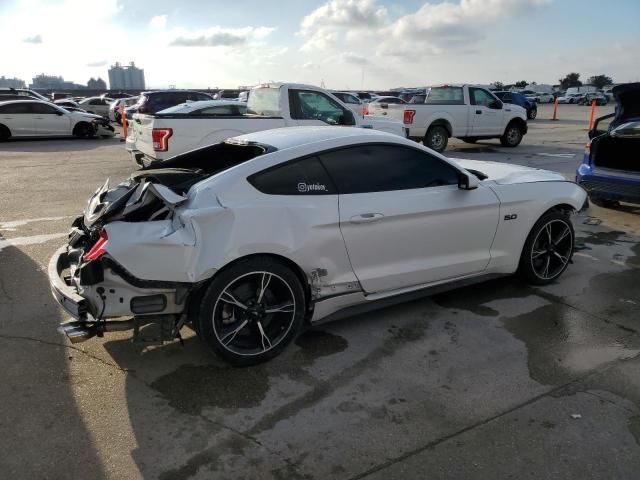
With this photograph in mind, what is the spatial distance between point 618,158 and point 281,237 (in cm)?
630

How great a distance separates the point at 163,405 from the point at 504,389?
212cm

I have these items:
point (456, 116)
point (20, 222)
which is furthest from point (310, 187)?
point (456, 116)

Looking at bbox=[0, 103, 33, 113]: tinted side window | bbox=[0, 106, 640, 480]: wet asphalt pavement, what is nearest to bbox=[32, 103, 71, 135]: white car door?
bbox=[0, 103, 33, 113]: tinted side window

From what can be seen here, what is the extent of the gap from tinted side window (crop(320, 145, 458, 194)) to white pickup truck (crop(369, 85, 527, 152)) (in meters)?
10.3

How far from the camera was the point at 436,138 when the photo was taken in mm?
14836

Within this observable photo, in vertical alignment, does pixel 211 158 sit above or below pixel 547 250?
above

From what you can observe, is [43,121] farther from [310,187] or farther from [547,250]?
[547,250]

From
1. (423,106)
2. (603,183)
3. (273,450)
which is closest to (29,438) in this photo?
(273,450)

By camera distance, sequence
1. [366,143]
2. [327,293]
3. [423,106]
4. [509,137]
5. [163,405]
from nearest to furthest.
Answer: [163,405] < [327,293] < [366,143] < [423,106] < [509,137]

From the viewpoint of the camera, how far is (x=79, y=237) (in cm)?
390

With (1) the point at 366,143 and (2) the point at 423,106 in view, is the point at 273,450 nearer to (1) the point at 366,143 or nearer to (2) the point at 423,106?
(1) the point at 366,143

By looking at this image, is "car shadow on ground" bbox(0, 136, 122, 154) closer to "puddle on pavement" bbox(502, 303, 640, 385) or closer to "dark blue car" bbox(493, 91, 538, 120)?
"puddle on pavement" bbox(502, 303, 640, 385)

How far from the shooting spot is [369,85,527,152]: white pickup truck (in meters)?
14.4

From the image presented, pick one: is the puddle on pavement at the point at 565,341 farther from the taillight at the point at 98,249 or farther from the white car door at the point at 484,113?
the white car door at the point at 484,113
